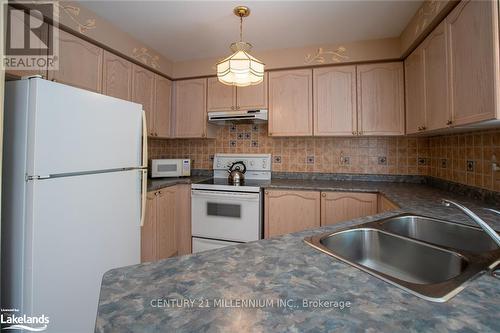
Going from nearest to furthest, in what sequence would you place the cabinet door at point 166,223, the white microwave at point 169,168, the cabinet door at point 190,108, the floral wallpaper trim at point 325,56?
the cabinet door at point 166,223
the floral wallpaper trim at point 325,56
the white microwave at point 169,168
the cabinet door at point 190,108

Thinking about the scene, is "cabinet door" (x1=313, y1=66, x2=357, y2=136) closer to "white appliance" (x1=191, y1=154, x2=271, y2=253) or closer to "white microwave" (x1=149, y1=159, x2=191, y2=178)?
"white appliance" (x1=191, y1=154, x2=271, y2=253)

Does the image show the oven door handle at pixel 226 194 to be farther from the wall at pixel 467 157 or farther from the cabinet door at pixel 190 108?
the wall at pixel 467 157

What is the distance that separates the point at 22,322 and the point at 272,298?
4.28 feet

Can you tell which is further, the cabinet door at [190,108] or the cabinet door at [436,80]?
the cabinet door at [190,108]

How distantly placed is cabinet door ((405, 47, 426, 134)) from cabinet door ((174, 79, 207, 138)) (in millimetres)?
2083

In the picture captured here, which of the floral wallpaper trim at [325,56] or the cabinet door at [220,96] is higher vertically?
the floral wallpaper trim at [325,56]

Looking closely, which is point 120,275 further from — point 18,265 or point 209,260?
point 18,265

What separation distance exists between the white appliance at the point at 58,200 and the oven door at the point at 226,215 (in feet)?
3.31

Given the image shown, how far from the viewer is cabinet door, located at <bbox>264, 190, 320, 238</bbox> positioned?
89.0 inches

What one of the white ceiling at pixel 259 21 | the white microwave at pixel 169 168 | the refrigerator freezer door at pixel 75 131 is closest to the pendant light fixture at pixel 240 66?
the white ceiling at pixel 259 21

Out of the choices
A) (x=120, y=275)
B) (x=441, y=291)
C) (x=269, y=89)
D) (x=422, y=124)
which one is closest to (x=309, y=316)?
(x=441, y=291)

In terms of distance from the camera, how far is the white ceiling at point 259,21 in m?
1.74

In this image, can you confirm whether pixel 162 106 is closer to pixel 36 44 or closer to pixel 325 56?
pixel 36 44

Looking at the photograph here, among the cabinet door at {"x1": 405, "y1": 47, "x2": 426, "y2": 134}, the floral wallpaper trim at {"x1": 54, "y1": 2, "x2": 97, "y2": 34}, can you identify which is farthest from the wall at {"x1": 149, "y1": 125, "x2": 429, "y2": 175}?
the floral wallpaper trim at {"x1": 54, "y1": 2, "x2": 97, "y2": 34}
